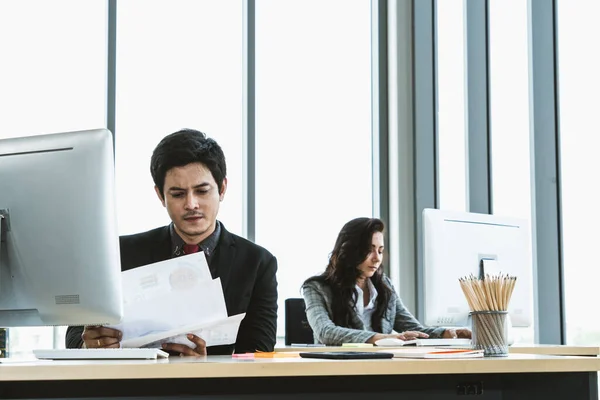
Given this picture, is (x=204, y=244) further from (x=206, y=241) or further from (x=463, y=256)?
(x=463, y=256)

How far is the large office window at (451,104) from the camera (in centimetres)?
482

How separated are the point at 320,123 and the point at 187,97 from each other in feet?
2.65

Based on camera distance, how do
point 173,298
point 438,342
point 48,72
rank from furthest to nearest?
1. point 48,72
2. point 438,342
3. point 173,298

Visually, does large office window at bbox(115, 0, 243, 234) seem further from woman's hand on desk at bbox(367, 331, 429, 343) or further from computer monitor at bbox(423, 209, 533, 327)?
computer monitor at bbox(423, 209, 533, 327)

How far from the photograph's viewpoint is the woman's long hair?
11.5ft

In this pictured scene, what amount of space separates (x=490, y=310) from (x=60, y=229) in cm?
97

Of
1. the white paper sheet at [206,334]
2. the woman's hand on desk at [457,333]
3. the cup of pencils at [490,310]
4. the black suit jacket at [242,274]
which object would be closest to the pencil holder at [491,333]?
the cup of pencils at [490,310]

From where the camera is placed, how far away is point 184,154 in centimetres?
231

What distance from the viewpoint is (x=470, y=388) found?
5.74ft

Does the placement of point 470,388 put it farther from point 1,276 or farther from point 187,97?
point 187,97

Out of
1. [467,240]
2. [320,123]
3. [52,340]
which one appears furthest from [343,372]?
[320,123]

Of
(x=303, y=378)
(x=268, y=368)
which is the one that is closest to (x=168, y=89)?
(x=303, y=378)

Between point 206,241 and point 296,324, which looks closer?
point 206,241

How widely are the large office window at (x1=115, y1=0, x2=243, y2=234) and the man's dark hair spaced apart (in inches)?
85.0
